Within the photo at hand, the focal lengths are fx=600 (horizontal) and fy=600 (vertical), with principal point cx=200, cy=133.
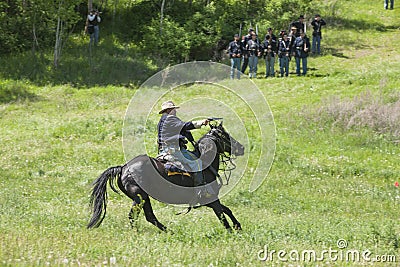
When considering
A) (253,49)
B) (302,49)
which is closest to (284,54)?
(302,49)

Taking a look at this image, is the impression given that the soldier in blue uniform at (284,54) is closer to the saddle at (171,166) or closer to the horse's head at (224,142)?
the horse's head at (224,142)

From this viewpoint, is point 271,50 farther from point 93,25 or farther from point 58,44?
point 58,44

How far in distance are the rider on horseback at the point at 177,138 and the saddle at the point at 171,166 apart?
0.06 m

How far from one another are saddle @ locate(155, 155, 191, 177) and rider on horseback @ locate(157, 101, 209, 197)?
64 mm

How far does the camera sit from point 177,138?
408 inches

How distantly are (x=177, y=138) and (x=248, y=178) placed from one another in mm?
7551

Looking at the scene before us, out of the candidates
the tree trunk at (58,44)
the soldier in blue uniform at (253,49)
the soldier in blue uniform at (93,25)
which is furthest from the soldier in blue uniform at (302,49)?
the tree trunk at (58,44)

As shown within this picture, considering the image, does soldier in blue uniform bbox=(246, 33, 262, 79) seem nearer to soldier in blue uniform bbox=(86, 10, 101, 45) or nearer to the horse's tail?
soldier in blue uniform bbox=(86, 10, 101, 45)

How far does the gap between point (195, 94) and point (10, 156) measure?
394 inches

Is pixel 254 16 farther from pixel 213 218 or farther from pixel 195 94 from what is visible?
pixel 213 218

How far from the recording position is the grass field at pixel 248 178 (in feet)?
28.1

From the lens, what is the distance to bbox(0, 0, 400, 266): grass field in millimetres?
8570

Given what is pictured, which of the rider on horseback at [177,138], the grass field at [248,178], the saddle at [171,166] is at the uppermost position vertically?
the rider on horseback at [177,138]

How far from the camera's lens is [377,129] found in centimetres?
2109
